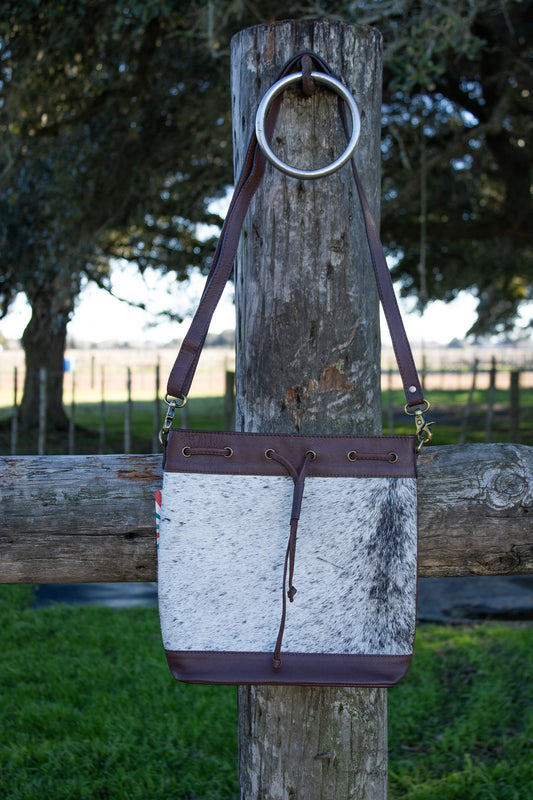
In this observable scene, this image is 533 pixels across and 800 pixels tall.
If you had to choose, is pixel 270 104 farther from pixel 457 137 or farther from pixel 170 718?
pixel 457 137

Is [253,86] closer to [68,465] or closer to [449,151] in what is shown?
[68,465]

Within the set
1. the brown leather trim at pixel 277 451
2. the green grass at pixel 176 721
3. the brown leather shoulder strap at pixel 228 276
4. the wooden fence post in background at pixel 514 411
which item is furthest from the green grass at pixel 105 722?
the wooden fence post in background at pixel 514 411

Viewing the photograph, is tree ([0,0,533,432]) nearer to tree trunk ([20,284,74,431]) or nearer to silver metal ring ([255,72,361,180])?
tree trunk ([20,284,74,431])

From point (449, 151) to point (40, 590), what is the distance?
19.2 ft

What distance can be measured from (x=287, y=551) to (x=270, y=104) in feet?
2.93

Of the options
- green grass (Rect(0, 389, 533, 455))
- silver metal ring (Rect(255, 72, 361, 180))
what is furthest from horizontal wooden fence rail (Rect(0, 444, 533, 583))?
green grass (Rect(0, 389, 533, 455))

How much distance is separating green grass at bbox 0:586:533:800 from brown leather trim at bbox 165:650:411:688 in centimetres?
153

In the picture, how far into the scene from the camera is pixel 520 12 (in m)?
7.33

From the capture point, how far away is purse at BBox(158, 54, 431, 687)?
1.33m

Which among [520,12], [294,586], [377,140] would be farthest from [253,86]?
[520,12]

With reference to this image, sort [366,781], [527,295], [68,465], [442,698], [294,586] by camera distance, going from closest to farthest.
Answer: [294,586] < [366,781] < [68,465] < [442,698] < [527,295]

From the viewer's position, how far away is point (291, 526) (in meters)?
1.29

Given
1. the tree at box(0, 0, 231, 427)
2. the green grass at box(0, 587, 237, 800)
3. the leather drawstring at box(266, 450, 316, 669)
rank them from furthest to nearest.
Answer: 1. the tree at box(0, 0, 231, 427)
2. the green grass at box(0, 587, 237, 800)
3. the leather drawstring at box(266, 450, 316, 669)

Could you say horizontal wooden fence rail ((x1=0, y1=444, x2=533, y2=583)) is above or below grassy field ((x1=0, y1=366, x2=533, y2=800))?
above
